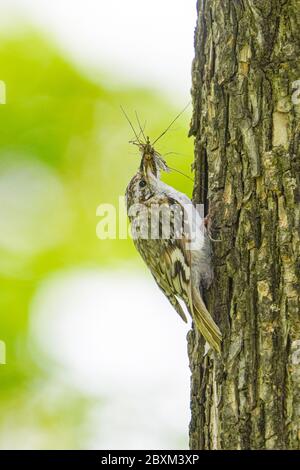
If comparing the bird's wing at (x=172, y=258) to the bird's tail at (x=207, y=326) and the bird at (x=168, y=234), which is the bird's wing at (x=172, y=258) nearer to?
the bird at (x=168, y=234)

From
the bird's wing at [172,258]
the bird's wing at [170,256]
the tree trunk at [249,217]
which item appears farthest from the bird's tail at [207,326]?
the bird's wing at [170,256]

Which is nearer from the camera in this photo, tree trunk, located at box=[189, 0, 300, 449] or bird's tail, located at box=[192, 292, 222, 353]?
tree trunk, located at box=[189, 0, 300, 449]

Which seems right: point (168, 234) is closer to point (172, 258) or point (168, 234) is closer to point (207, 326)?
point (172, 258)

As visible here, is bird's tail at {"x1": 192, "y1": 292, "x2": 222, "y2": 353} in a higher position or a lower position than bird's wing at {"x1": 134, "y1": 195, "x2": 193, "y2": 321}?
lower

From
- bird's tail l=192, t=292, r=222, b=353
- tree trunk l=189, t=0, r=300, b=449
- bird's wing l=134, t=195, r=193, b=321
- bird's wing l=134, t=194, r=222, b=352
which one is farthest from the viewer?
bird's wing l=134, t=195, r=193, b=321

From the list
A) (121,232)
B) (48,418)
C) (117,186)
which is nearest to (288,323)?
(121,232)

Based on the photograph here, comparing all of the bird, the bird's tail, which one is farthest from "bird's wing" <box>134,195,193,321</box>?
the bird's tail

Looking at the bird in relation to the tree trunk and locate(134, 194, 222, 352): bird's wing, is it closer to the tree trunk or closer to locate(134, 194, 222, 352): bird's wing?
locate(134, 194, 222, 352): bird's wing
